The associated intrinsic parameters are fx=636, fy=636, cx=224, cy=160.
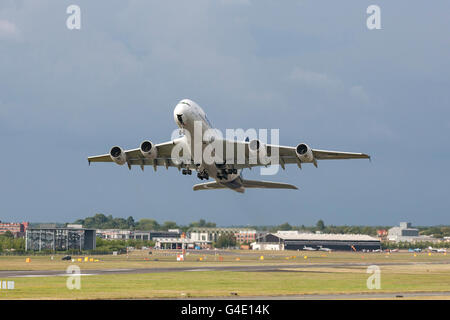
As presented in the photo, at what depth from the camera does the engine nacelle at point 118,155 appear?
53219 mm

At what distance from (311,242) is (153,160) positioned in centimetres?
9285

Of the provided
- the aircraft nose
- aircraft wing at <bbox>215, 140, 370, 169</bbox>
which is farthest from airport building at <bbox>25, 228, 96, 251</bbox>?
the aircraft nose

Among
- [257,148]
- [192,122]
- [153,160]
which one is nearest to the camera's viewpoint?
[192,122]

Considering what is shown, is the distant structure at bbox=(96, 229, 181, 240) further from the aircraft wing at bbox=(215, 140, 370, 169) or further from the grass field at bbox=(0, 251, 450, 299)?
the aircraft wing at bbox=(215, 140, 370, 169)

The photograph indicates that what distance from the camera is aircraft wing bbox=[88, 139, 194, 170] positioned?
54875mm

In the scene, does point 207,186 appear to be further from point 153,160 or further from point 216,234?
point 216,234

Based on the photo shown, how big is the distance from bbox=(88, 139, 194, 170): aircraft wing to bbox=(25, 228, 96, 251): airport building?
209 feet

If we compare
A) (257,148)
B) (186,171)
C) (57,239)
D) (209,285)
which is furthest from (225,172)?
(57,239)

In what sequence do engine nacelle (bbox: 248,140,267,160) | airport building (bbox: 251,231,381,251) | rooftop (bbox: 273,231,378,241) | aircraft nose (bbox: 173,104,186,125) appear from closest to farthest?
aircraft nose (bbox: 173,104,186,125), engine nacelle (bbox: 248,140,267,160), airport building (bbox: 251,231,381,251), rooftop (bbox: 273,231,378,241)

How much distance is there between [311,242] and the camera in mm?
144375

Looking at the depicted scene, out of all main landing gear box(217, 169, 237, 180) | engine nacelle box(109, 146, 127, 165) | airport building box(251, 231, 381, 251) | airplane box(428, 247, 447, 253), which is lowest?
airplane box(428, 247, 447, 253)

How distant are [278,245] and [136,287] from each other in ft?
299
